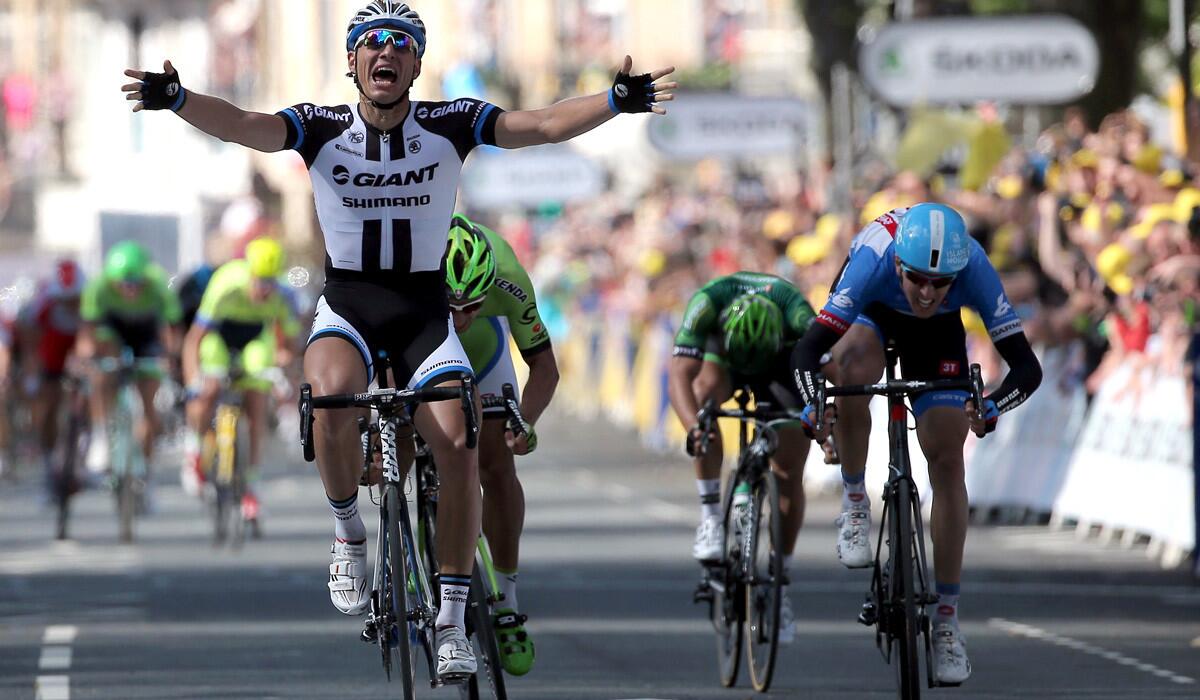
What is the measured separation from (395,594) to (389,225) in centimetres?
122

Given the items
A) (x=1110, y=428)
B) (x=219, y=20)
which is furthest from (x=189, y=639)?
(x=219, y=20)

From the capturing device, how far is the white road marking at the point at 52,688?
37.6 feet

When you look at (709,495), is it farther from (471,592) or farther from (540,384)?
(471,592)

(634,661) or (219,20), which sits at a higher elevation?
(219,20)

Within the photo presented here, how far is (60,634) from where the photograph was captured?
46.2ft

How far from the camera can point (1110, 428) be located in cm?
1828

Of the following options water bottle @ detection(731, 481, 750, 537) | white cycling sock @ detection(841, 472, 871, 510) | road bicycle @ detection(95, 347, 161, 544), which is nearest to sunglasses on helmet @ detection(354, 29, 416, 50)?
white cycling sock @ detection(841, 472, 871, 510)

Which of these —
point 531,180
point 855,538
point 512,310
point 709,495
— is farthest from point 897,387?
point 531,180

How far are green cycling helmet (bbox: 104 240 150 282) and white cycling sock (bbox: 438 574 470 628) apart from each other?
11711mm

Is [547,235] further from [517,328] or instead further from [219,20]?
[517,328]

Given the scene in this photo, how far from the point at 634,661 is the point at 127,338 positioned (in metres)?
9.38

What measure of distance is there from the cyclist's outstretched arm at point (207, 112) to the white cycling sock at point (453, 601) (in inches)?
60.9

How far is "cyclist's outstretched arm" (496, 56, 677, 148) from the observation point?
941 centimetres

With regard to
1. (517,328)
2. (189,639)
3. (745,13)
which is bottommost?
(189,639)
